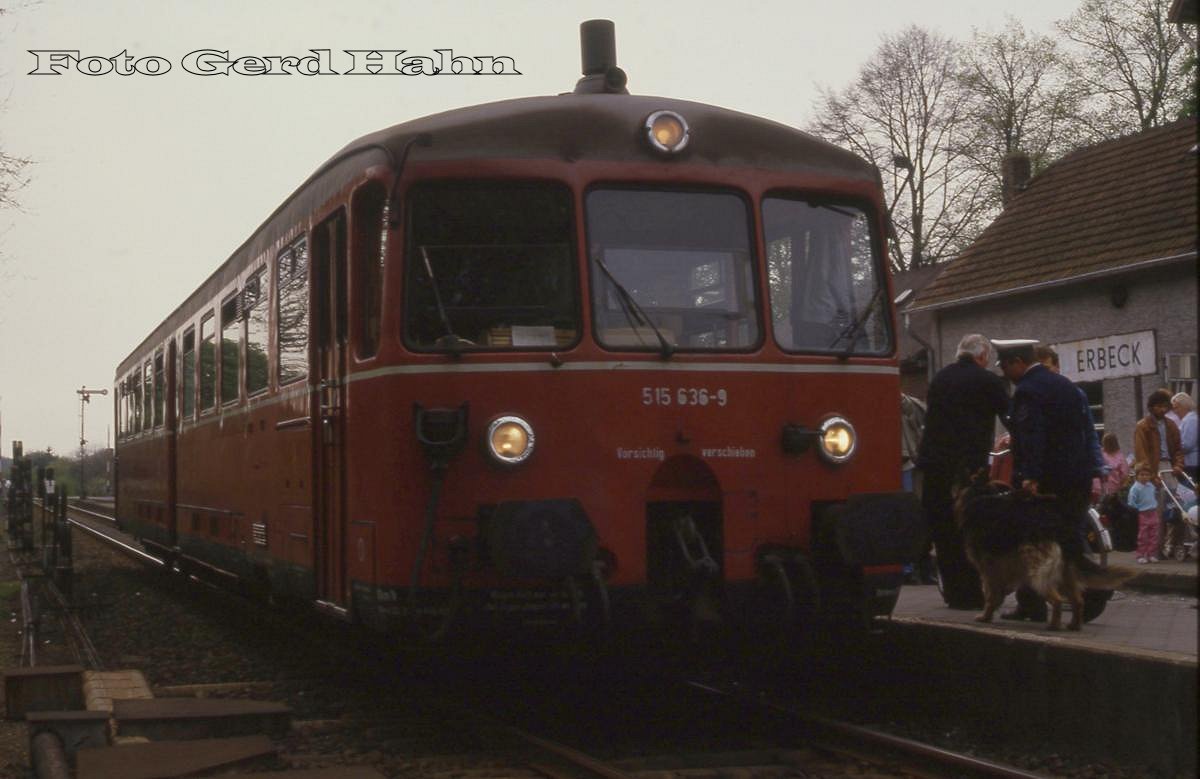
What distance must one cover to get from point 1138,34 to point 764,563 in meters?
39.3

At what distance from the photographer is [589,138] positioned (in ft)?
25.4

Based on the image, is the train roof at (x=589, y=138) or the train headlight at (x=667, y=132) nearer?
the train roof at (x=589, y=138)

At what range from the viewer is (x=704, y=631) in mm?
7488

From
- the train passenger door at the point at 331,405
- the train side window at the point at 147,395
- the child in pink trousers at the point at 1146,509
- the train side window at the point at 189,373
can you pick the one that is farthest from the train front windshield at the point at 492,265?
the train side window at the point at 147,395

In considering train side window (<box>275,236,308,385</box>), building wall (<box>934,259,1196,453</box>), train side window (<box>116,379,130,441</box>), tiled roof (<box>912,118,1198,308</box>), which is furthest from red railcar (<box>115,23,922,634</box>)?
tiled roof (<box>912,118,1198,308</box>)

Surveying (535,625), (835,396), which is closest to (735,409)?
(835,396)

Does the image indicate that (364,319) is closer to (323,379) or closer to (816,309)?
(323,379)

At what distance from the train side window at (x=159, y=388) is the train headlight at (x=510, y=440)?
1032cm

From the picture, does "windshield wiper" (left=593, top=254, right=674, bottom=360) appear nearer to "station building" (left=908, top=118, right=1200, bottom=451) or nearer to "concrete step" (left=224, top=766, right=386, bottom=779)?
"concrete step" (left=224, top=766, right=386, bottom=779)

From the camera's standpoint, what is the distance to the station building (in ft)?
75.4

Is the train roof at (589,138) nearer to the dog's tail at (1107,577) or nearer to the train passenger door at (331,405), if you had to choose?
the train passenger door at (331,405)

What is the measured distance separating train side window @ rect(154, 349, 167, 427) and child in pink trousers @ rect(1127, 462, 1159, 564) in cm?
950

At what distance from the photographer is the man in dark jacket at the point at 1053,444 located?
8812 millimetres

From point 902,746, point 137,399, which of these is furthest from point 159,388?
point 902,746
